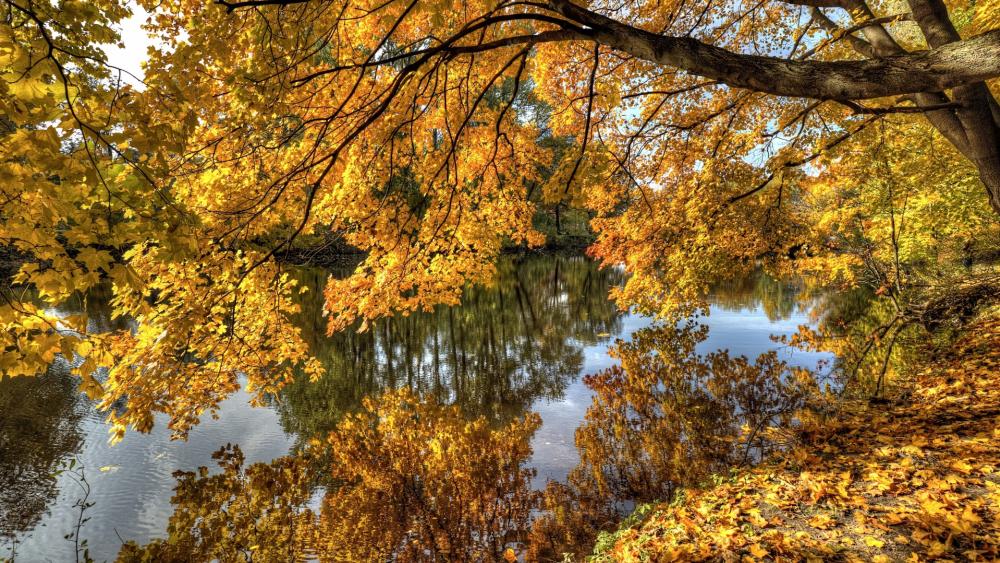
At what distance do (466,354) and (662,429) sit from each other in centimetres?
819

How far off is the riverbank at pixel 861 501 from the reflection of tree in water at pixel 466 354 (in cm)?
581

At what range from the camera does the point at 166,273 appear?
5078 millimetres

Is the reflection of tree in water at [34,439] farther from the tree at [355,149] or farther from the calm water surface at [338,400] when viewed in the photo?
the tree at [355,149]

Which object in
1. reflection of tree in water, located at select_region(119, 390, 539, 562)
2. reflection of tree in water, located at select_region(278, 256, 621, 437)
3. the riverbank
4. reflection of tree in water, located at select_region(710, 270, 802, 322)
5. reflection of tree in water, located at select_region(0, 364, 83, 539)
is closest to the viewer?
the riverbank


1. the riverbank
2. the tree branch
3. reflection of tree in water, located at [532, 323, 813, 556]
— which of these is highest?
the tree branch

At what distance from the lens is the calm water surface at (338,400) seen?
6738mm

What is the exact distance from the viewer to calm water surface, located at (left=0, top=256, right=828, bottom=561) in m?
6.74

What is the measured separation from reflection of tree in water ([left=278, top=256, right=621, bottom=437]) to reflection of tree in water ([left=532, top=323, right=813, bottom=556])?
2000mm

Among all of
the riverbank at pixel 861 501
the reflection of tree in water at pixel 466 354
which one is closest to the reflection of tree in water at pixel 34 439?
the reflection of tree in water at pixel 466 354

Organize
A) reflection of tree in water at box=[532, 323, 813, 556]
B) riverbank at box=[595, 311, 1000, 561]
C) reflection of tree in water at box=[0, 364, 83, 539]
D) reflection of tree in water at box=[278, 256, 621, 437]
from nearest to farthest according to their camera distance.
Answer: riverbank at box=[595, 311, 1000, 561] < reflection of tree in water at box=[532, 323, 813, 556] < reflection of tree in water at box=[0, 364, 83, 539] < reflection of tree in water at box=[278, 256, 621, 437]

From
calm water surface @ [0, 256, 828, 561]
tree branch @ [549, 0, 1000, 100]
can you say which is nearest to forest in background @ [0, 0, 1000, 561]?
tree branch @ [549, 0, 1000, 100]

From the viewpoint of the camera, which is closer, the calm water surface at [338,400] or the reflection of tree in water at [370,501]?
the reflection of tree in water at [370,501]

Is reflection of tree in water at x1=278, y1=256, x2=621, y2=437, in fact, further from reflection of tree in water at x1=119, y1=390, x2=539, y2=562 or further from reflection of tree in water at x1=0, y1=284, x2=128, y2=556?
reflection of tree in water at x1=0, y1=284, x2=128, y2=556

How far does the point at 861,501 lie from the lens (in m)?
3.98
